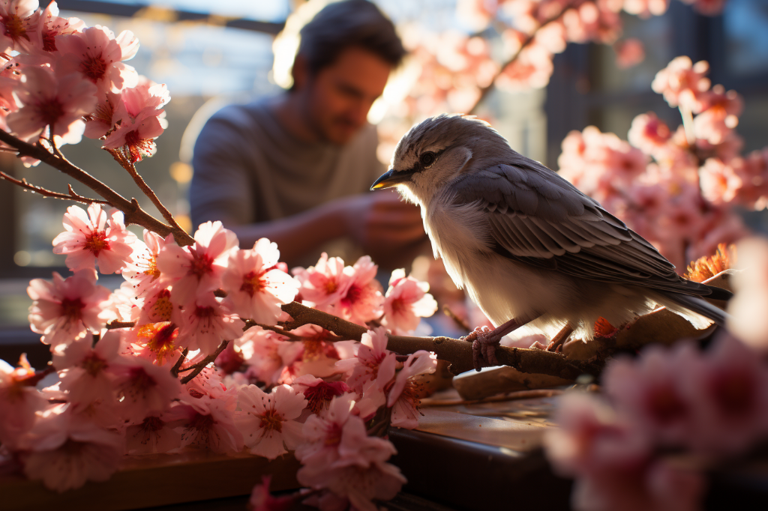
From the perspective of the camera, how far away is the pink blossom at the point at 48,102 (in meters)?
0.52

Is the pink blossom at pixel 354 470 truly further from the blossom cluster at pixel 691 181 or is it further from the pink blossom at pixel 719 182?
the pink blossom at pixel 719 182

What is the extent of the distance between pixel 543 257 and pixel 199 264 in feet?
1.63

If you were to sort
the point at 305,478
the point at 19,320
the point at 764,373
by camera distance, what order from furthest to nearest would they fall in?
the point at 19,320
the point at 305,478
the point at 764,373

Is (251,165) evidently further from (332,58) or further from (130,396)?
(130,396)

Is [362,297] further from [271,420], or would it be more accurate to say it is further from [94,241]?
[94,241]

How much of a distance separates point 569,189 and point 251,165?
1.47m

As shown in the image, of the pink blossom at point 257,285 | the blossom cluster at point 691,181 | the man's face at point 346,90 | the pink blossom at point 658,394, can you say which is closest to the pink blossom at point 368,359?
the pink blossom at point 257,285

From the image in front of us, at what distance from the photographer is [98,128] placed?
0.60 m

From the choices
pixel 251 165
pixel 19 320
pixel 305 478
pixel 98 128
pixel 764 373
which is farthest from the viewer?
pixel 19 320

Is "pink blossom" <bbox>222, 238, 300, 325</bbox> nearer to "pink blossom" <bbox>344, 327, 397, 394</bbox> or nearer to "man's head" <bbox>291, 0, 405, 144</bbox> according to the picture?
"pink blossom" <bbox>344, 327, 397, 394</bbox>

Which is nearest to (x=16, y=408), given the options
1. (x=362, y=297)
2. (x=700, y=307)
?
(x=362, y=297)

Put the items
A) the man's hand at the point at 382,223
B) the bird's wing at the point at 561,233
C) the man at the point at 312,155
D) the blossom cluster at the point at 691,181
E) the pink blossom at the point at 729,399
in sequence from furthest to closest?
the man at the point at 312,155
the man's hand at the point at 382,223
the blossom cluster at the point at 691,181
the bird's wing at the point at 561,233
the pink blossom at the point at 729,399

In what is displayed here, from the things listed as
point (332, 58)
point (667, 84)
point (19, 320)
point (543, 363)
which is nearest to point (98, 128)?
point (543, 363)

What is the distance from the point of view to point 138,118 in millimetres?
602
